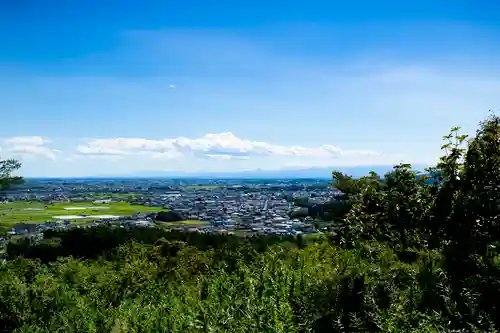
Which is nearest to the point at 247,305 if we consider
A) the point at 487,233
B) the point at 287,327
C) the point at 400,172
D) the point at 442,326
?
the point at 287,327

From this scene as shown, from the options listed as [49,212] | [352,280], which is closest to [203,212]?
[49,212]

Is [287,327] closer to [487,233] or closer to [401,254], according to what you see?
[401,254]

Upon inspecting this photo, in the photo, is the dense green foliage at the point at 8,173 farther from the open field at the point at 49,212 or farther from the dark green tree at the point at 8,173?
the open field at the point at 49,212

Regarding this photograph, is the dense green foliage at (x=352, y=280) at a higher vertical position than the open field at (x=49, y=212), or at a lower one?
higher

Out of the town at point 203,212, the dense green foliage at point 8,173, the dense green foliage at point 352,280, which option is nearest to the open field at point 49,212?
the town at point 203,212

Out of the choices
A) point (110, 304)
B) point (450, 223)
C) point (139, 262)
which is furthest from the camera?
point (139, 262)

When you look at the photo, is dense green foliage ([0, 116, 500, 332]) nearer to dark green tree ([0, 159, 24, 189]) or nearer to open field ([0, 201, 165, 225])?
dark green tree ([0, 159, 24, 189])

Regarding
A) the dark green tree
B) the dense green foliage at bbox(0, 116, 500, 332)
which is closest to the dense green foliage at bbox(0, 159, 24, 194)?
the dark green tree

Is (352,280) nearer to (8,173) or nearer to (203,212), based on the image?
(8,173)
